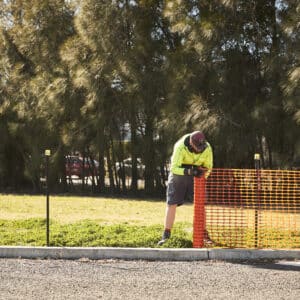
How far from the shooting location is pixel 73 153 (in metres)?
21.8

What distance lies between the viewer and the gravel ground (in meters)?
6.02

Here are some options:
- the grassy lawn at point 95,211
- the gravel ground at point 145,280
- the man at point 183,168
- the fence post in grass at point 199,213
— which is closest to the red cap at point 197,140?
the man at point 183,168

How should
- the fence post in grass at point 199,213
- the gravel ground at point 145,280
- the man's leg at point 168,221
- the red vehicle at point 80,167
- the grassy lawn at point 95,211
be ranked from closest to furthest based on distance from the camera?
the gravel ground at point 145,280
the fence post in grass at point 199,213
the man's leg at point 168,221
the grassy lawn at point 95,211
the red vehicle at point 80,167

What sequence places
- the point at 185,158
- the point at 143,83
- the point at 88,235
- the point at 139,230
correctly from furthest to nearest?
the point at 143,83 → the point at 139,230 → the point at 88,235 → the point at 185,158

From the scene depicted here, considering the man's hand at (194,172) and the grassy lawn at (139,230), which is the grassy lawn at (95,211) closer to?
the grassy lawn at (139,230)

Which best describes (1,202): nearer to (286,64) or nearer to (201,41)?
(201,41)

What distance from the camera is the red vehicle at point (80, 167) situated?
22.0m

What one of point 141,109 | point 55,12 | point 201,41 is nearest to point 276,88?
point 201,41

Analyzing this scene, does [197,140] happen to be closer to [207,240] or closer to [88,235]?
[207,240]

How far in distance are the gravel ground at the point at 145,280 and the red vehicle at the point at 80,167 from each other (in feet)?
46.9

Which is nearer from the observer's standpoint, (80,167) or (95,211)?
(95,211)

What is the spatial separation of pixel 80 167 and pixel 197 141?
566 inches

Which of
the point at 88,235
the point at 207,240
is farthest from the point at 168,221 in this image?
the point at 88,235

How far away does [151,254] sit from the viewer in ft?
25.9
